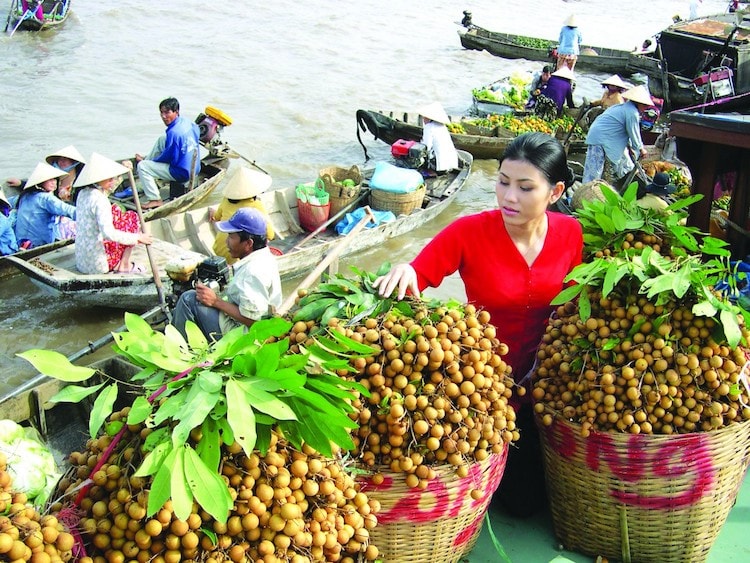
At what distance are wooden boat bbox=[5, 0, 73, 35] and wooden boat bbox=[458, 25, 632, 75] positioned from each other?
12440 mm

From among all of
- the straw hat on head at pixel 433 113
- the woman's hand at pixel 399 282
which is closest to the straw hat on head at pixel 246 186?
the straw hat on head at pixel 433 113

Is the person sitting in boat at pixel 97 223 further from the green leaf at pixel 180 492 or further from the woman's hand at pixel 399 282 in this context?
the green leaf at pixel 180 492

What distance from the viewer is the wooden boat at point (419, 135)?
1160cm

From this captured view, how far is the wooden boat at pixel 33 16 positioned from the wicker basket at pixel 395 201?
15638mm

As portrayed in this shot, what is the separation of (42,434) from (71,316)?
370 centimetres

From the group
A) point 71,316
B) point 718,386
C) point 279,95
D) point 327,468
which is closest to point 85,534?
point 327,468

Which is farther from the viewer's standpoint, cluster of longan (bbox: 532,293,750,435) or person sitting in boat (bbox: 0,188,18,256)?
person sitting in boat (bbox: 0,188,18,256)

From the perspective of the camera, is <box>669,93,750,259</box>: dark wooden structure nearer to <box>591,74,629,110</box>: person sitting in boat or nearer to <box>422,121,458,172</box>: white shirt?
<box>422,121,458,172</box>: white shirt

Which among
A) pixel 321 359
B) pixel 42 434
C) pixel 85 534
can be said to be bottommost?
pixel 42 434

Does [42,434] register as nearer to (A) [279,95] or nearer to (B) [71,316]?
(B) [71,316]

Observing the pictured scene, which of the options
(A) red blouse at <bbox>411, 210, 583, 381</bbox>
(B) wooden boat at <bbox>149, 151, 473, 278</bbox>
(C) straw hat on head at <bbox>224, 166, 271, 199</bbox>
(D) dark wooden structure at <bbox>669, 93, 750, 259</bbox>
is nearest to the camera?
(A) red blouse at <bbox>411, 210, 583, 381</bbox>

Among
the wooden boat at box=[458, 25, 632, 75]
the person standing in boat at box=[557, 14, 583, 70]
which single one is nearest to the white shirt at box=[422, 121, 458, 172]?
the person standing in boat at box=[557, 14, 583, 70]

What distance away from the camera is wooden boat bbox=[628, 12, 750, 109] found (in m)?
13.1

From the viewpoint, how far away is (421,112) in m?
9.45
